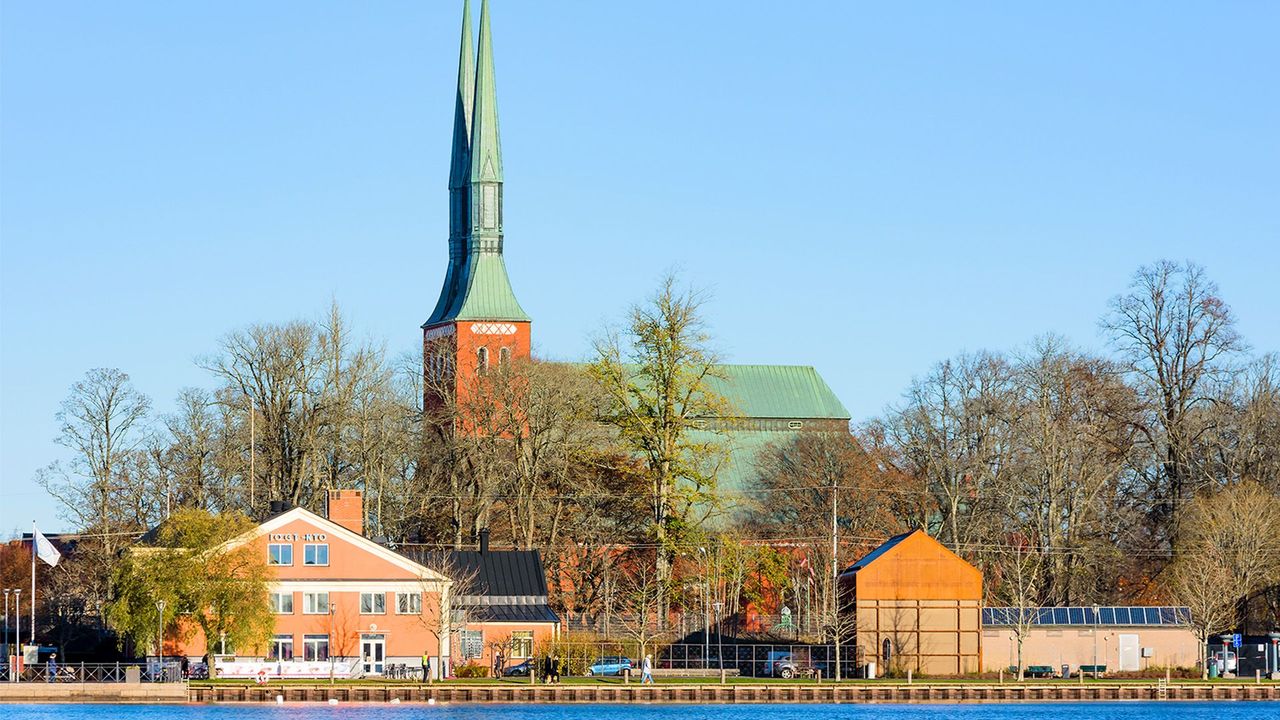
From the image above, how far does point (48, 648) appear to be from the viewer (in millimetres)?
87250

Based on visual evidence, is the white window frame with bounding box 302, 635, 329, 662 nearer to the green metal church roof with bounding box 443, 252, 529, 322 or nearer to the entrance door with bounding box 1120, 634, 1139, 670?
the entrance door with bounding box 1120, 634, 1139, 670

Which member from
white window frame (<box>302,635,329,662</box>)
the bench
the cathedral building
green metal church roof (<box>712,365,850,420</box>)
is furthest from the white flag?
green metal church roof (<box>712,365,850,420</box>)

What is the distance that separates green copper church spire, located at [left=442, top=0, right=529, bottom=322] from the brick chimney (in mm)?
33793

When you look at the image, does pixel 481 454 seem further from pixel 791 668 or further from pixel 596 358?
pixel 791 668

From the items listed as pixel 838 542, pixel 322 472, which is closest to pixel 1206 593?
pixel 838 542

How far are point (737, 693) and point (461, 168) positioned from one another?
5555 centimetres

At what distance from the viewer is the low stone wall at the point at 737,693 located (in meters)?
70.4

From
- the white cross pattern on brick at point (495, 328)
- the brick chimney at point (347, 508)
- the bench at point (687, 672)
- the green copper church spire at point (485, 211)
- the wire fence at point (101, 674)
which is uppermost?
the green copper church spire at point (485, 211)

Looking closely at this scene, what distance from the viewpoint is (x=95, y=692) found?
229ft

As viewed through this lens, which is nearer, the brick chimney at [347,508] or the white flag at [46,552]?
the white flag at [46,552]

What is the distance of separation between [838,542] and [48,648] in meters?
34.1

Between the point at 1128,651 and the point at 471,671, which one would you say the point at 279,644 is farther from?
the point at 1128,651

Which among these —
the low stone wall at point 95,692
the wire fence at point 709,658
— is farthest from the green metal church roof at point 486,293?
the low stone wall at point 95,692

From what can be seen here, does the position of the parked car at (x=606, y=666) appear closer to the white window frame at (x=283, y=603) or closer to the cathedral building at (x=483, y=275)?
the white window frame at (x=283, y=603)
